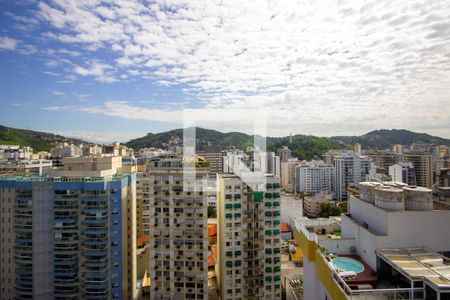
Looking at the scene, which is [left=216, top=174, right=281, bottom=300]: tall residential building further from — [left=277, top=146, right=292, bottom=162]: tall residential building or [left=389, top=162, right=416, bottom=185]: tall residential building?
[left=277, top=146, right=292, bottom=162]: tall residential building

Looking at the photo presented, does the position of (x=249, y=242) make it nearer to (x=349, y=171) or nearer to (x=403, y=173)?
(x=403, y=173)

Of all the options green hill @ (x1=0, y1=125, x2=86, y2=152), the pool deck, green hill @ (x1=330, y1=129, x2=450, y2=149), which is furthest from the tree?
green hill @ (x1=0, y1=125, x2=86, y2=152)

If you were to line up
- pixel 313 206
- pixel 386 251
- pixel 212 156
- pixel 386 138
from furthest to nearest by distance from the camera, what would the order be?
pixel 386 138, pixel 313 206, pixel 212 156, pixel 386 251

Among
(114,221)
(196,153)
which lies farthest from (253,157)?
(114,221)

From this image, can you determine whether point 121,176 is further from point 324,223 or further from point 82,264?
point 324,223

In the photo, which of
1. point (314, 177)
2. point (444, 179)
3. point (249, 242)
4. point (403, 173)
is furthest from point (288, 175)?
point (249, 242)

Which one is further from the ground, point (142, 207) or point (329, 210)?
point (142, 207)
